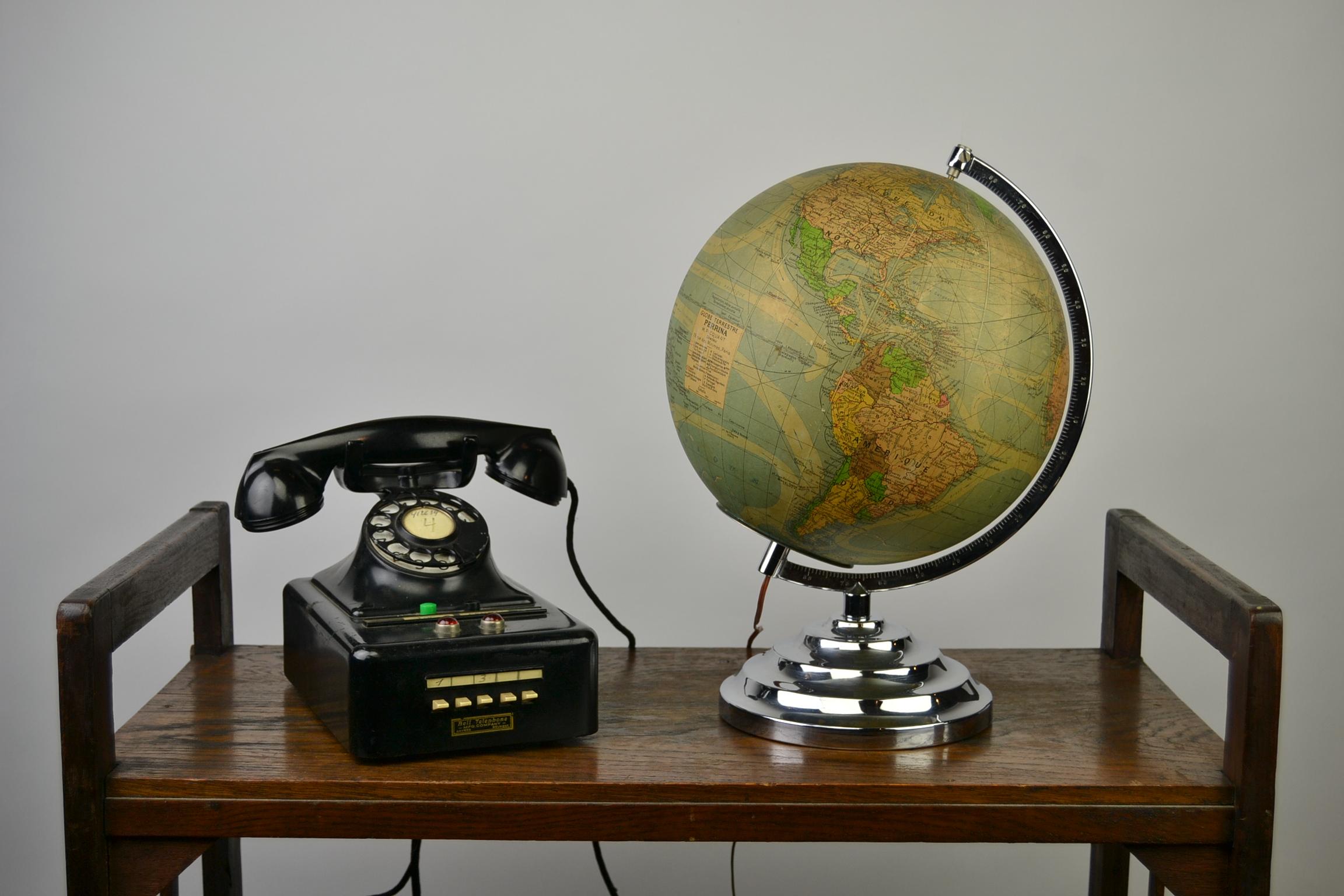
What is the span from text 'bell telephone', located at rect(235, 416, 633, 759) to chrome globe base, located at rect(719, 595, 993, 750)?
0.65ft

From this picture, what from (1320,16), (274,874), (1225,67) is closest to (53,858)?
(274,874)

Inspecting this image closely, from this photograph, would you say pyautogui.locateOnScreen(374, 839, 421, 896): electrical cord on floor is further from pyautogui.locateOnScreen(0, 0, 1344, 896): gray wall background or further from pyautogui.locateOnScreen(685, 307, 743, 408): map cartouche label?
pyautogui.locateOnScreen(685, 307, 743, 408): map cartouche label

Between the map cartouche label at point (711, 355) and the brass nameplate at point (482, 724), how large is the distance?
0.39 m

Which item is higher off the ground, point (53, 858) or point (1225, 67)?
point (1225, 67)

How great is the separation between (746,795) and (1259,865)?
520mm

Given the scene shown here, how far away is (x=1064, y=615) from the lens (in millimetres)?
2547

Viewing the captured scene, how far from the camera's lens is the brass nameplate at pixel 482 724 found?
57.9 inches

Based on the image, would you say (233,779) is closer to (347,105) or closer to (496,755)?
(496,755)

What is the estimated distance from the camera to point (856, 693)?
1.55 meters

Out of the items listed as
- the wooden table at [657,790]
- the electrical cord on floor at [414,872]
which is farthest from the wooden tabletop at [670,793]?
the electrical cord on floor at [414,872]

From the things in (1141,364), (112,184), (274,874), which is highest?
(112,184)

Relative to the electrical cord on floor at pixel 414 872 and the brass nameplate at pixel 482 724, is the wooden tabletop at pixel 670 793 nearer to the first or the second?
the brass nameplate at pixel 482 724

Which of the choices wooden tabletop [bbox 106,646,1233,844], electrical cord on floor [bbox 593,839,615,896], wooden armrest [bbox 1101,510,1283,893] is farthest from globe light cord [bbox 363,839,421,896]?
wooden armrest [bbox 1101,510,1283,893]

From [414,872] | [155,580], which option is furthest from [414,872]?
[155,580]
